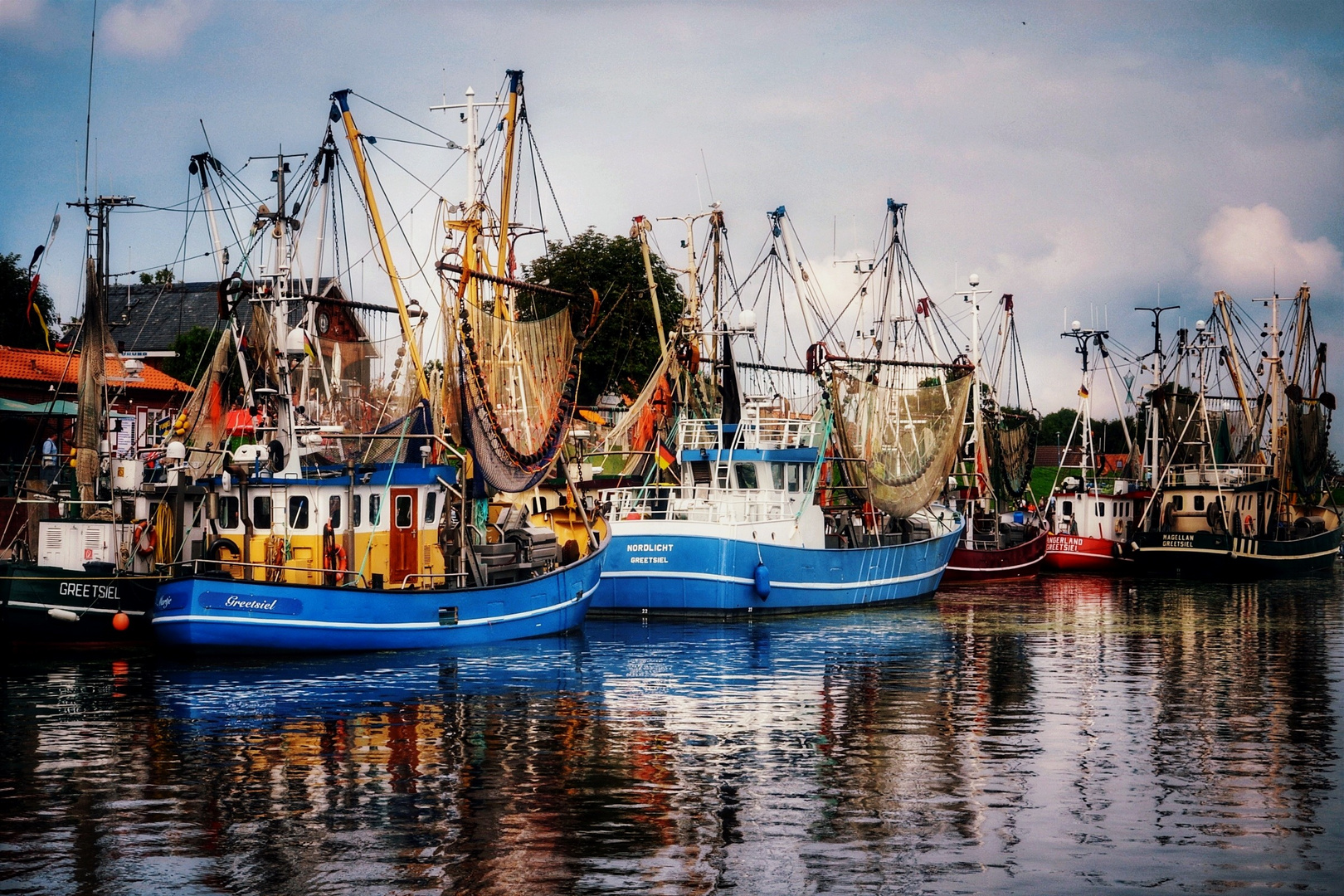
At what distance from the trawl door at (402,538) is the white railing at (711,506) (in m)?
9.21

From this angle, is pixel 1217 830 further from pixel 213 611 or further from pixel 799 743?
pixel 213 611

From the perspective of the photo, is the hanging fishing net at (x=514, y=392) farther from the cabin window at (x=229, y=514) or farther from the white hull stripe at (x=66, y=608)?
the white hull stripe at (x=66, y=608)

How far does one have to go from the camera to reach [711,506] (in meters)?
42.2

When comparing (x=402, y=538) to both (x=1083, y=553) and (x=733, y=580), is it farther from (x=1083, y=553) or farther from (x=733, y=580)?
(x=1083, y=553)

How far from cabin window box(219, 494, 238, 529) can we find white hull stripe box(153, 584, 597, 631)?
325 cm

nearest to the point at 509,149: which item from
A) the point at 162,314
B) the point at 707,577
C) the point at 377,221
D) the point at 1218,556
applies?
the point at 377,221

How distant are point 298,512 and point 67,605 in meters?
5.14

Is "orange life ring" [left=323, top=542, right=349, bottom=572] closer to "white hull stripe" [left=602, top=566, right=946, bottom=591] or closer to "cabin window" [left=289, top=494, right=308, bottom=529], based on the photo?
"cabin window" [left=289, top=494, right=308, bottom=529]

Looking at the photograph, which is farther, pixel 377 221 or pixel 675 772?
pixel 377 221

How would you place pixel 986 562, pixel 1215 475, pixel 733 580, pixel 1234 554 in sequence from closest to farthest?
1. pixel 733 580
2. pixel 986 562
3. pixel 1234 554
4. pixel 1215 475

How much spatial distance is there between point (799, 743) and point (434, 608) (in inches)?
479

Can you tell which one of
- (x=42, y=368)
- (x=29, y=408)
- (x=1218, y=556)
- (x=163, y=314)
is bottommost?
(x=1218, y=556)

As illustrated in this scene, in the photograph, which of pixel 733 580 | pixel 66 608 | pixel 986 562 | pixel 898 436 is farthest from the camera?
pixel 986 562

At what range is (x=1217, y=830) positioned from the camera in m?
17.0
